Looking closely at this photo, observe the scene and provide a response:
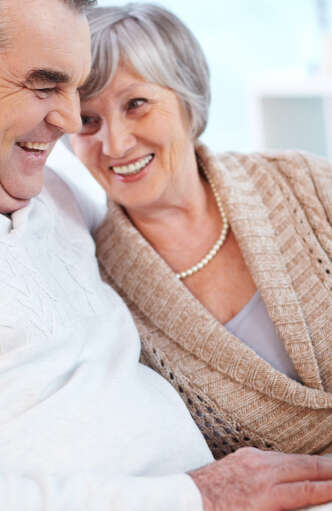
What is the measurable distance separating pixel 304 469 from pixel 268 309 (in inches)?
17.4

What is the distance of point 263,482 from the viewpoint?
1021mm

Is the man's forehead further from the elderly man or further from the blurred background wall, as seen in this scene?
the blurred background wall

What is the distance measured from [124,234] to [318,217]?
50 cm

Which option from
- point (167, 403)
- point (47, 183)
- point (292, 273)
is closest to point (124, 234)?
point (47, 183)

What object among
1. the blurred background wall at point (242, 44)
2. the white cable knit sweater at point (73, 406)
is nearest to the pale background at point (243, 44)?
the blurred background wall at point (242, 44)

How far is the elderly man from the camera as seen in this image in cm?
97

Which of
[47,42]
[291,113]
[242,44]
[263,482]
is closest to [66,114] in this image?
[47,42]

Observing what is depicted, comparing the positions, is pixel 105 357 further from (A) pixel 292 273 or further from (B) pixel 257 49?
(B) pixel 257 49

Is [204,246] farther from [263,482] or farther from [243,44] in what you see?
[243,44]

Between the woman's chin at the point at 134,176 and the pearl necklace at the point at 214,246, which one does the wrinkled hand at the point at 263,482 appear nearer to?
the pearl necklace at the point at 214,246

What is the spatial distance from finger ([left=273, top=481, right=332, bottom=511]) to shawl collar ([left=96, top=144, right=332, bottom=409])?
0.34 m

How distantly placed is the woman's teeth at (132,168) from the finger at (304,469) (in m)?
0.82

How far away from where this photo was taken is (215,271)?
162cm

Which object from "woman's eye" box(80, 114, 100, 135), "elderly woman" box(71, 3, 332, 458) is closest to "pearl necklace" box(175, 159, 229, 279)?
"elderly woman" box(71, 3, 332, 458)
